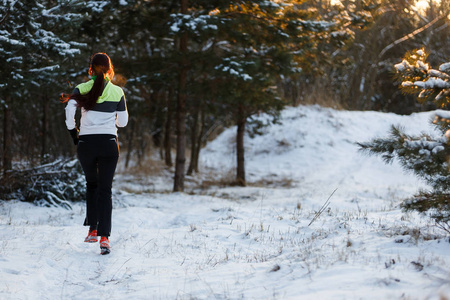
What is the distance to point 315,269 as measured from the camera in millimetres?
3650

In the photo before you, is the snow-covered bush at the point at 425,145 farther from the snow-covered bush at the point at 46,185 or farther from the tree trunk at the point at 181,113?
the tree trunk at the point at 181,113

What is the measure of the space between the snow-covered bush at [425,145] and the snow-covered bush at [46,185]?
21.4 ft

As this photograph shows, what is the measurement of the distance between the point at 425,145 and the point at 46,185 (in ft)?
24.1

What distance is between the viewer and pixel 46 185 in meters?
8.71

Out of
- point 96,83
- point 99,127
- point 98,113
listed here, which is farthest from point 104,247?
point 96,83

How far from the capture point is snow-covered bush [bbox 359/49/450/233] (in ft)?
12.5

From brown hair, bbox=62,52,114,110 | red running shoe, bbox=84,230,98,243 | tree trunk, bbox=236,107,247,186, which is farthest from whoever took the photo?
tree trunk, bbox=236,107,247,186

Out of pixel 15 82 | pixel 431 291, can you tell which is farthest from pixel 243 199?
pixel 431 291

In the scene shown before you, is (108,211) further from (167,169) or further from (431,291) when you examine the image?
(167,169)

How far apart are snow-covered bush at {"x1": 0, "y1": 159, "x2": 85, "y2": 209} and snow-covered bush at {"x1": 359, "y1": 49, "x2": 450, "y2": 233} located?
257 inches

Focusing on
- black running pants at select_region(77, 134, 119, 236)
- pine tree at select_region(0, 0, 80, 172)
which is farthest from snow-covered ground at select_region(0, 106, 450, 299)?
pine tree at select_region(0, 0, 80, 172)

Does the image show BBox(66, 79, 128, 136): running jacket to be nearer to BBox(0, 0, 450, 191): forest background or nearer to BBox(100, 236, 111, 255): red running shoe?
BBox(100, 236, 111, 255): red running shoe

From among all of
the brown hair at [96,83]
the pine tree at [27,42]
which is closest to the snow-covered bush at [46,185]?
the pine tree at [27,42]

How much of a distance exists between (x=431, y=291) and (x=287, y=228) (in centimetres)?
321
